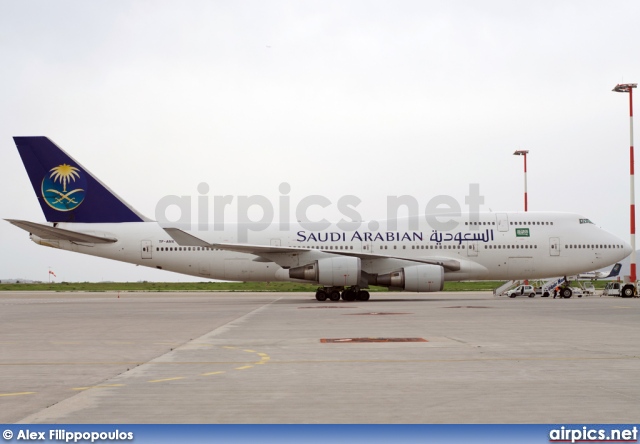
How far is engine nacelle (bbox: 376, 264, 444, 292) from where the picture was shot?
31.0m

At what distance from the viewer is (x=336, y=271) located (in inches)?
1231

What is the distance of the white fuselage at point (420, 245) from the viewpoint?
111 ft

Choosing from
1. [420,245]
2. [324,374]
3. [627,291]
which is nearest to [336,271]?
[420,245]

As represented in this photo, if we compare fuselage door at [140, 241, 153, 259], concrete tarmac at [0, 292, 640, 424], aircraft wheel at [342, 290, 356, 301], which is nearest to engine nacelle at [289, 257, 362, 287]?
aircraft wheel at [342, 290, 356, 301]

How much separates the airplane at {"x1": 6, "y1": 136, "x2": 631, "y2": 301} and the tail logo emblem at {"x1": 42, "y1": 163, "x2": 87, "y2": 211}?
50 mm

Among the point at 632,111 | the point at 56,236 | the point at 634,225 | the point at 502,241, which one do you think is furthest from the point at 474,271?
the point at 56,236

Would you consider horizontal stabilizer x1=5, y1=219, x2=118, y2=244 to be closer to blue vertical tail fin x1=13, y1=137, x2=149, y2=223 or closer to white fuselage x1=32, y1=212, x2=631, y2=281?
white fuselage x1=32, y1=212, x2=631, y2=281

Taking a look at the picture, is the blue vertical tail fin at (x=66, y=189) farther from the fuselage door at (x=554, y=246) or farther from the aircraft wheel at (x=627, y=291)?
the aircraft wheel at (x=627, y=291)

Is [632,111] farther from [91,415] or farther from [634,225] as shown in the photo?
[91,415]

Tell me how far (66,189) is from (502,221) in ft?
71.1

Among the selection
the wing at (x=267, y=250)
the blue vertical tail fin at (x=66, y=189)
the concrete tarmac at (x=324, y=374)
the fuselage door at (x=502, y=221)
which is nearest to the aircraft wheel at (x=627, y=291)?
the fuselage door at (x=502, y=221)

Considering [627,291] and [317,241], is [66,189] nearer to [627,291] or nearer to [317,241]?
[317,241]

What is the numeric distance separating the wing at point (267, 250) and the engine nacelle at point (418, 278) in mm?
1346

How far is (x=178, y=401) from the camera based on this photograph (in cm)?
707
